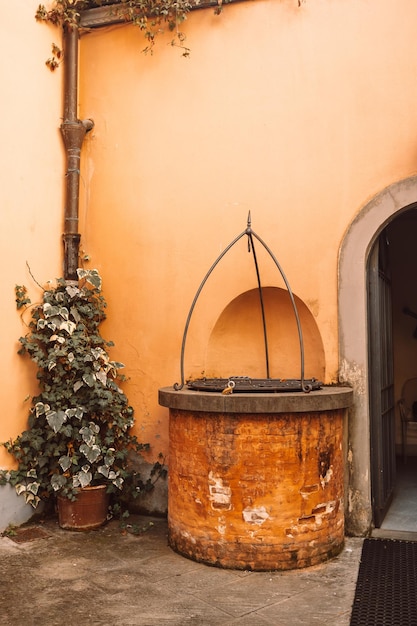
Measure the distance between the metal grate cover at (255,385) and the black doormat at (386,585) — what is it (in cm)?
120

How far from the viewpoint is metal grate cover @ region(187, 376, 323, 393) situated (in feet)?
13.4

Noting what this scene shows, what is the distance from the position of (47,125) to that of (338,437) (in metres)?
3.58

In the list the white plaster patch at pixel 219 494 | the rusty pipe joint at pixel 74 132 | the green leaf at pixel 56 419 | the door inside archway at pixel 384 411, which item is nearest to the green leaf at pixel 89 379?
the green leaf at pixel 56 419

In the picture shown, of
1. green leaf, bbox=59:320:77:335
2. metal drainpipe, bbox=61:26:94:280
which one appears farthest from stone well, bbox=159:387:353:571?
metal drainpipe, bbox=61:26:94:280

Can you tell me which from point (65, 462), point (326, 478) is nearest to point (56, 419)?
point (65, 462)

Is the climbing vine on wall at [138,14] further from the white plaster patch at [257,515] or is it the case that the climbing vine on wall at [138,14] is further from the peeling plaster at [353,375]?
the white plaster patch at [257,515]

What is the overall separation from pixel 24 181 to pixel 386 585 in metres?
3.99

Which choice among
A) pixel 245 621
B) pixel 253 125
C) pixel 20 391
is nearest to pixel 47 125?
pixel 253 125

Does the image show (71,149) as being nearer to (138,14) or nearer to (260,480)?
(138,14)

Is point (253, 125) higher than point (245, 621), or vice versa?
point (253, 125)

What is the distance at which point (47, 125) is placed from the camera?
5336 millimetres

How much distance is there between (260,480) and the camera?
3.89 meters

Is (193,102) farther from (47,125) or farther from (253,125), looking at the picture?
(47,125)

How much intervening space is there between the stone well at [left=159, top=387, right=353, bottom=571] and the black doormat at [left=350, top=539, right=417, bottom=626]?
32cm
